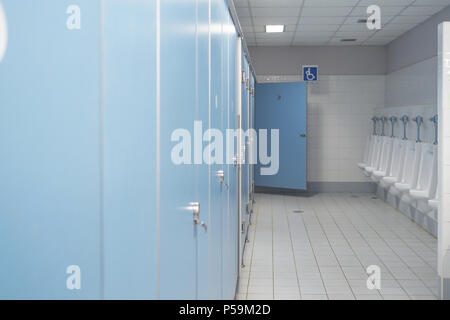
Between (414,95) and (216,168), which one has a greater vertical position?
(414,95)

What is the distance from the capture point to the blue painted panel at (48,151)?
667 millimetres

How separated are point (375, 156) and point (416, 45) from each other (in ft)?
5.98

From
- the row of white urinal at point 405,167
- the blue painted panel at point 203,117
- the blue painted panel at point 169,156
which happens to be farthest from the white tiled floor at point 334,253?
the blue painted panel at point 169,156

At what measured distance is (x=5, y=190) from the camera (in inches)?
26.3

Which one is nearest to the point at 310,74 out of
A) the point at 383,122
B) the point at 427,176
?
the point at 383,122

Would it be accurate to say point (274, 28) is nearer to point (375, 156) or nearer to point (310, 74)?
point (310, 74)

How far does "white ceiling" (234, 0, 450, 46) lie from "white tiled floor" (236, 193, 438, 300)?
2.72 m

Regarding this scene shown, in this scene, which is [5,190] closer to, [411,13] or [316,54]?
[411,13]

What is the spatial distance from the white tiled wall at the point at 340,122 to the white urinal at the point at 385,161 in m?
1.66

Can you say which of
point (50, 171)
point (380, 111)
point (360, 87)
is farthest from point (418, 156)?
point (50, 171)

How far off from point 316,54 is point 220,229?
739 cm

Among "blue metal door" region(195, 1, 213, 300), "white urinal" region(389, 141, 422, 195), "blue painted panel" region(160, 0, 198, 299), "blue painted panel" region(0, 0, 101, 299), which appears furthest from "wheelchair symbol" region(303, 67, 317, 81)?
"blue painted panel" region(0, 0, 101, 299)

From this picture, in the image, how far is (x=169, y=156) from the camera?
1.20 meters

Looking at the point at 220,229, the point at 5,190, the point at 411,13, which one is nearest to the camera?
the point at 5,190
